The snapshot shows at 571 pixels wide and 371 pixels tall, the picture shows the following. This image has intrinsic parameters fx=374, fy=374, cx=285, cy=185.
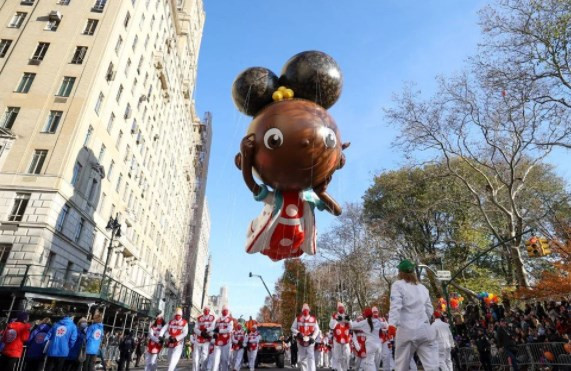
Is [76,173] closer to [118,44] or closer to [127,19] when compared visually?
[118,44]

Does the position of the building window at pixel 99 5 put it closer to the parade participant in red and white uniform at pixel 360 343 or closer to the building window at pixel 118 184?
the building window at pixel 118 184

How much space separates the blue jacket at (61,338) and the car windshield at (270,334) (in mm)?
12470

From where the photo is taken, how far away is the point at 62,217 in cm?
2395

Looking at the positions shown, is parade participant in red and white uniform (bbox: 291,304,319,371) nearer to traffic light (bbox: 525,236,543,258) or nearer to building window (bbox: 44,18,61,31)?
traffic light (bbox: 525,236,543,258)

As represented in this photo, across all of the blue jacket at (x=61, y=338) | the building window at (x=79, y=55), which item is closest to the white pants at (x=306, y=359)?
the blue jacket at (x=61, y=338)

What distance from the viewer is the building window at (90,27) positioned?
96.5ft

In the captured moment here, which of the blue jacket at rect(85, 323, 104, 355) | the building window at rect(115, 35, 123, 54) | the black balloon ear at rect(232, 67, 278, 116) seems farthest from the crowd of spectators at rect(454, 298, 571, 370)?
the building window at rect(115, 35, 123, 54)

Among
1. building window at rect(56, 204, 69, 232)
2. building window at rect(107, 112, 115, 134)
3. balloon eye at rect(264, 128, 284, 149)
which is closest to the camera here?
balloon eye at rect(264, 128, 284, 149)

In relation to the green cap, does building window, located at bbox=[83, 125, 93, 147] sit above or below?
above

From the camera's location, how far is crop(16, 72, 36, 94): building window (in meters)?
26.1

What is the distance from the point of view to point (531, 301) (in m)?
18.5

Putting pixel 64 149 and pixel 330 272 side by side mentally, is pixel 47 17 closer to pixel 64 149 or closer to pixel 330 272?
pixel 64 149

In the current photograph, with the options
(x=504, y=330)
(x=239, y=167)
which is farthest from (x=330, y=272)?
(x=239, y=167)

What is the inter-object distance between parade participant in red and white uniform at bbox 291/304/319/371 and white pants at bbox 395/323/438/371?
502cm
